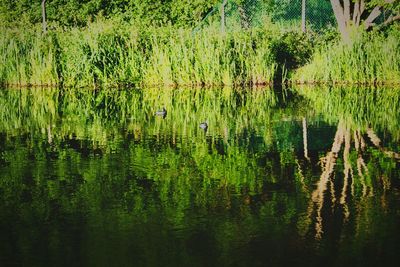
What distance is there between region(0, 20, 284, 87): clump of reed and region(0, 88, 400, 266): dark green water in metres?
5.08

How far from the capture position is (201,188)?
18.1 ft

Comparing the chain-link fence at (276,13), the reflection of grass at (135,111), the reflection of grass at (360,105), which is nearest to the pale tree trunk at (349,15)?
the chain-link fence at (276,13)

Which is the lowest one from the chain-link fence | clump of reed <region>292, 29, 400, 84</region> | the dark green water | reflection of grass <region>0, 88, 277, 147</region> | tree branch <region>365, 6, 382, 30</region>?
the dark green water

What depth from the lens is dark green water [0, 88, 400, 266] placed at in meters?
3.98

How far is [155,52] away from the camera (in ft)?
51.9

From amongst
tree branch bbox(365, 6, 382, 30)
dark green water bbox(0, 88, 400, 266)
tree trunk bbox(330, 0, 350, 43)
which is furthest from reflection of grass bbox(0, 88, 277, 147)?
tree branch bbox(365, 6, 382, 30)

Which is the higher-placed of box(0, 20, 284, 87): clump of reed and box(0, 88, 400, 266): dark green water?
box(0, 20, 284, 87): clump of reed

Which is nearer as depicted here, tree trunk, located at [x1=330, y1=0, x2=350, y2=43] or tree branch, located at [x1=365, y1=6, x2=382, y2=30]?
tree branch, located at [x1=365, y1=6, x2=382, y2=30]

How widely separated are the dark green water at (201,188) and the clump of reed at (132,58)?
5076 millimetres

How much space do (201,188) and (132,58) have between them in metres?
10.8

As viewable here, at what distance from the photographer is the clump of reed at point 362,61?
1490cm

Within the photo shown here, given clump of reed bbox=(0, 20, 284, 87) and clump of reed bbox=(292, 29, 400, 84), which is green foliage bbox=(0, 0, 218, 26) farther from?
clump of reed bbox=(292, 29, 400, 84)

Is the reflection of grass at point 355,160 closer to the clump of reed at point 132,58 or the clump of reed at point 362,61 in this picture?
the clump of reed at point 362,61

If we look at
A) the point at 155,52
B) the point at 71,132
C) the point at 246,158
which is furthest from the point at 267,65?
the point at 246,158
